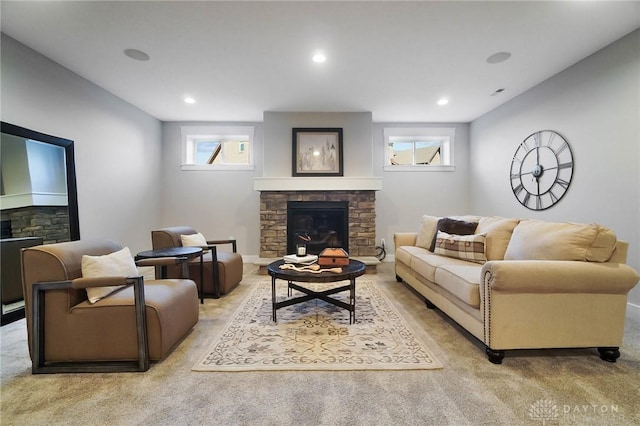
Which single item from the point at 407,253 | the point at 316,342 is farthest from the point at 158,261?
the point at 407,253

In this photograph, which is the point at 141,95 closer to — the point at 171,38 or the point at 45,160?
the point at 45,160

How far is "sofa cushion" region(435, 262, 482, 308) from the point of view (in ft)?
6.55

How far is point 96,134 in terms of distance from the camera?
3.72 meters

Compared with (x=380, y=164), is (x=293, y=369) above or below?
below

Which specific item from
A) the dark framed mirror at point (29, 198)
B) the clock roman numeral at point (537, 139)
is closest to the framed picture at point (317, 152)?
the clock roman numeral at point (537, 139)

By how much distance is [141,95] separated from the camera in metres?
4.02

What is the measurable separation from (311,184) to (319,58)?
2069 mm

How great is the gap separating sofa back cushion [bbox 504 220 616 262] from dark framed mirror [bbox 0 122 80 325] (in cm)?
438

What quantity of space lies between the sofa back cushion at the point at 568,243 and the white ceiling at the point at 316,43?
5.63 feet

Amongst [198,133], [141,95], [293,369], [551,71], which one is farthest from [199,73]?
[551,71]

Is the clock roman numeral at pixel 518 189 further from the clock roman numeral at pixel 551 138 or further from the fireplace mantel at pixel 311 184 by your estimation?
the fireplace mantel at pixel 311 184

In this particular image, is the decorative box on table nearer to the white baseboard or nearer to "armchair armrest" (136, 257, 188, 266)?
"armchair armrest" (136, 257, 188, 266)

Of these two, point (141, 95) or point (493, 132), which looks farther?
point (493, 132)

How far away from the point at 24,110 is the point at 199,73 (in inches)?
66.2
